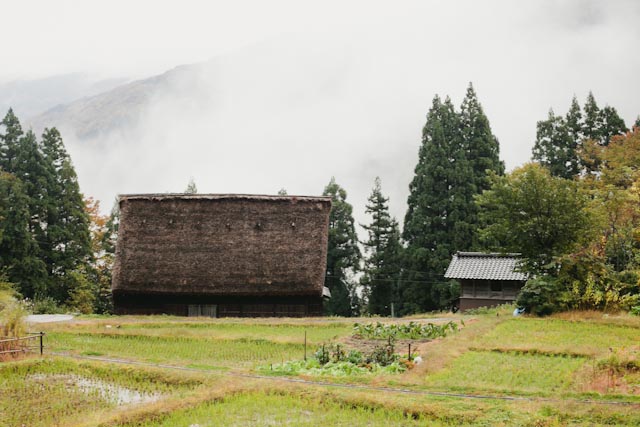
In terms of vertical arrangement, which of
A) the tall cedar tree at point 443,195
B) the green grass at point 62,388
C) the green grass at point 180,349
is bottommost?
the green grass at point 62,388

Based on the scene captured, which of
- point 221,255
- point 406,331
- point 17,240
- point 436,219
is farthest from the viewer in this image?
point 436,219

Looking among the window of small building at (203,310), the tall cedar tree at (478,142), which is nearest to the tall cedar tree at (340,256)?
the tall cedar tree at (478,142)

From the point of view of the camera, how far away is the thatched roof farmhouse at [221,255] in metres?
24.4

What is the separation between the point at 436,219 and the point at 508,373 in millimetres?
18504

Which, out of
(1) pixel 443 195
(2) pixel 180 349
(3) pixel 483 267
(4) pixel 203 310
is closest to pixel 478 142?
(1) pixel 443 195

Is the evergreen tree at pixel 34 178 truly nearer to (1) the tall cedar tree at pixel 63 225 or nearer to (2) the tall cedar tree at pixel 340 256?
(1) the tall cedar tree at pixel 63 225

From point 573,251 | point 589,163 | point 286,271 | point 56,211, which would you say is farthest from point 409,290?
point 56,211

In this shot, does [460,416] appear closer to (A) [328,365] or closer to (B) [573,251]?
(A) [328,365]

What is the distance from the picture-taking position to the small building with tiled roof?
25016 mm

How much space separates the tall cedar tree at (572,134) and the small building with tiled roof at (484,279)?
10730 mm

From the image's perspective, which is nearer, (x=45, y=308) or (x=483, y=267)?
(x=45, y=308)

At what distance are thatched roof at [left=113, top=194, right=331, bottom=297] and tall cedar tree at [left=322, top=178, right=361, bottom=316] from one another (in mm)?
7303

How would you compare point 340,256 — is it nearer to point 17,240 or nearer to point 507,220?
point 507,220

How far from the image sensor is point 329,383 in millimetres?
10734
